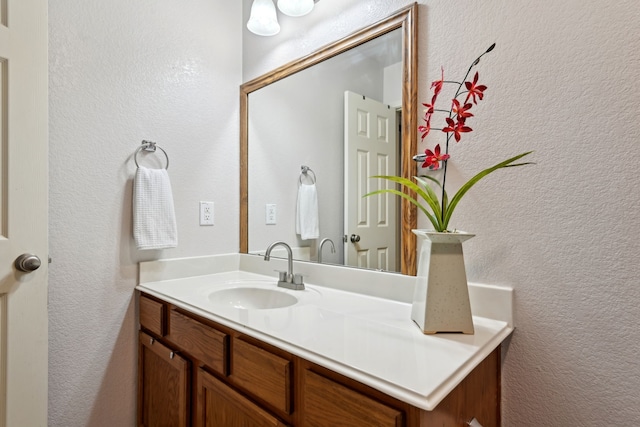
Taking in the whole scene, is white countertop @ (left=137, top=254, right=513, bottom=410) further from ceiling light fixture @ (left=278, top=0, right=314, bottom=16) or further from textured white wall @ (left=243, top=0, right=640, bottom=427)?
ceiling light fixture @ (left=278, top=0, right=314, bottom=16)

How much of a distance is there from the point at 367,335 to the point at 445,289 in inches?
9.1

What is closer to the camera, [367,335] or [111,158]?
[367,335]

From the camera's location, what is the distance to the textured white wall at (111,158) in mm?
1273

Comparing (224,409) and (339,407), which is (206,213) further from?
(339,407)

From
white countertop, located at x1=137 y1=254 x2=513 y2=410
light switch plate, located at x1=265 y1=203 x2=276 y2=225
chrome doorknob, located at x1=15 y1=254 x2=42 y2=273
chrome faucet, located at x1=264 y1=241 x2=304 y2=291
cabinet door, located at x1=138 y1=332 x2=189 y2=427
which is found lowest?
cabinet door, located at x1=138 y1=332 x2=189 y2=427

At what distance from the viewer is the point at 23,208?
1.06 m

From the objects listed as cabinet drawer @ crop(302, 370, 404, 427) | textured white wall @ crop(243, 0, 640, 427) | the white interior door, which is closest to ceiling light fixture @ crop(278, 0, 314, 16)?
textured white wall @ crop(243, 0, 640, 427)

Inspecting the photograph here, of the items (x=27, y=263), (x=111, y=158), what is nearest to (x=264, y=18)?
(x=111, y=158)

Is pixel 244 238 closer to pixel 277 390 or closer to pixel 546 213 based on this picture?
pixel 277 390

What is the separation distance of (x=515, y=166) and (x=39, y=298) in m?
1.51

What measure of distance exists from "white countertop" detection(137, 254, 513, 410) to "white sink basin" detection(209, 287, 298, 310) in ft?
0.12

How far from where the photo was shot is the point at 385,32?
1.20 m

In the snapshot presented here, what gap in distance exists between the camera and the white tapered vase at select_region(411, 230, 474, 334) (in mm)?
844

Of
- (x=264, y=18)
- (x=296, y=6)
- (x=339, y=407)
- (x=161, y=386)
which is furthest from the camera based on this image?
(x=264, y=18)
